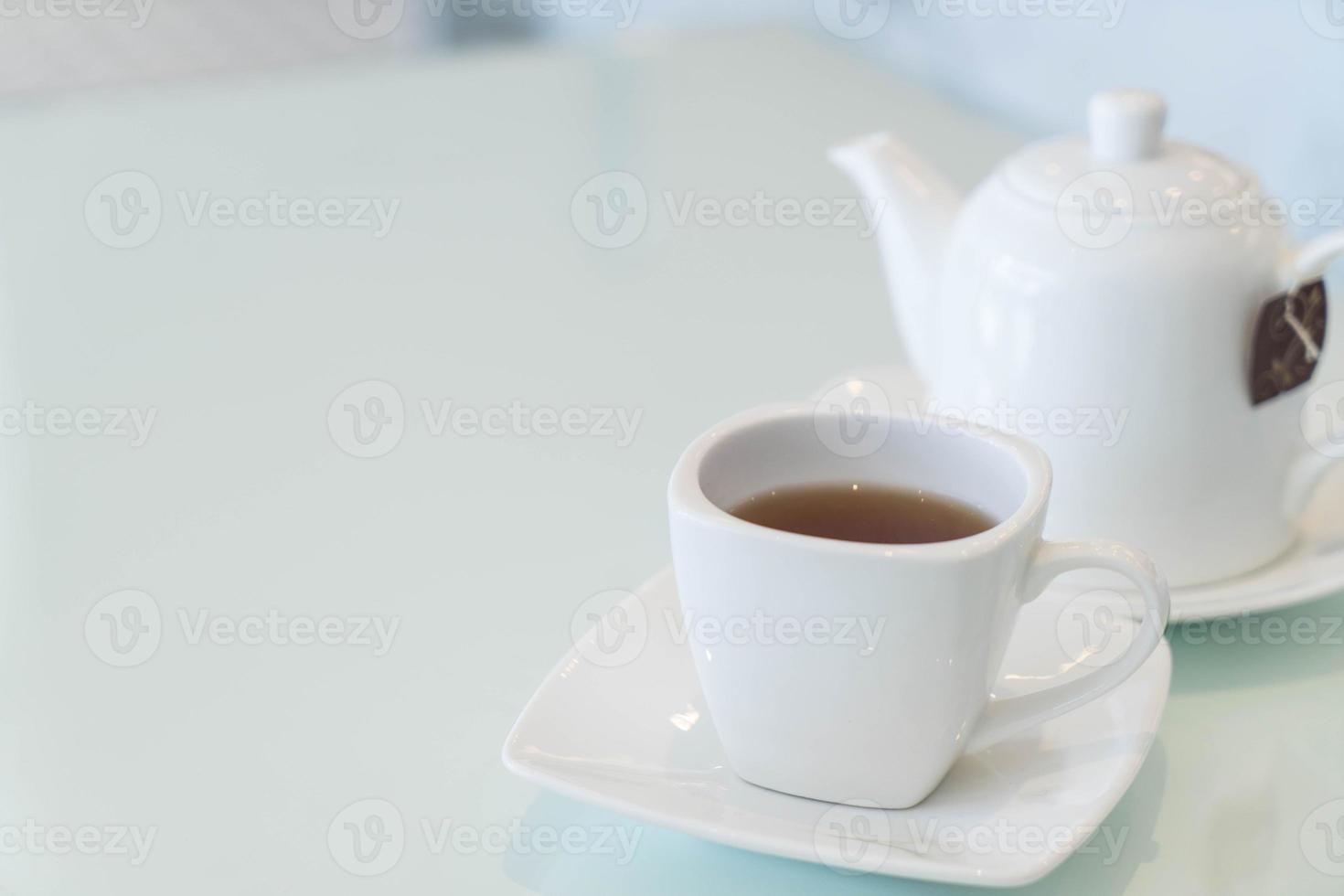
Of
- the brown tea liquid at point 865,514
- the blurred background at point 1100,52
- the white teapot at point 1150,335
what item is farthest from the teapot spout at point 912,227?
the blurred background at point 1100,52

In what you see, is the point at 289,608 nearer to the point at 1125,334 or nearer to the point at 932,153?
the point at 1125,334

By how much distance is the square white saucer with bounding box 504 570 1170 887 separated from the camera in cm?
45

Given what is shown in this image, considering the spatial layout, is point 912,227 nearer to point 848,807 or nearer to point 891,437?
point 891,437

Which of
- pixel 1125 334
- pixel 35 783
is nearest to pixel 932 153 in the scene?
pixel 1125 334

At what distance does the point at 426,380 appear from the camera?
83 centimetres

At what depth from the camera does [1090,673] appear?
0.49 metres

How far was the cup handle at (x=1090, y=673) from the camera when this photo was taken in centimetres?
47

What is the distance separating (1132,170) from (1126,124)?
0.02m

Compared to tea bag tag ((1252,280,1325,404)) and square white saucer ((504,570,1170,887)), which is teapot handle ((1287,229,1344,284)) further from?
square white saucer ((504,570,1170,887))

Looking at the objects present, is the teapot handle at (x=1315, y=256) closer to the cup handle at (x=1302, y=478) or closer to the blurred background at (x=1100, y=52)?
the cup handle at (x=1302, y=478)

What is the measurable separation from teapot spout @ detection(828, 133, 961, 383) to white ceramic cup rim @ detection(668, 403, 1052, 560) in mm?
194

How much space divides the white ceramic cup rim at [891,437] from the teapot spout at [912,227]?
19 cm

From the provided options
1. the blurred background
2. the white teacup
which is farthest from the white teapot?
the blurred background

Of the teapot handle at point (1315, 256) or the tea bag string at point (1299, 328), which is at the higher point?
the teapot handle at point (1315, 256)
